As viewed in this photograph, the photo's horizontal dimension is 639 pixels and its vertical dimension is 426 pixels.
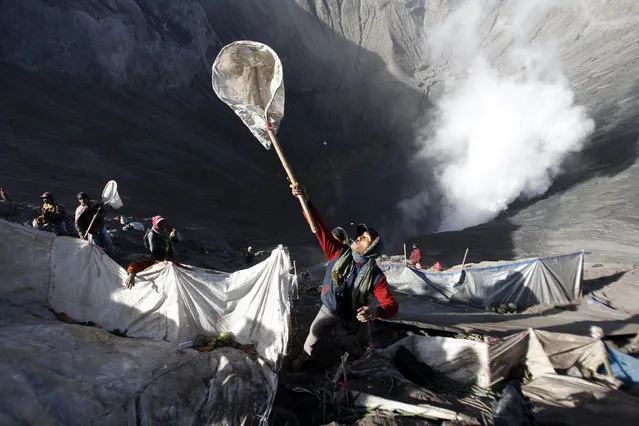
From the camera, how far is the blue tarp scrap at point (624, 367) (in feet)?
10.1

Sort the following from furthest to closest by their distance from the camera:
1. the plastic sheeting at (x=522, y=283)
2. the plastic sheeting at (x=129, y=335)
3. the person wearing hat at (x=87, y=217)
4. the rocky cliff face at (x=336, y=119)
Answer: the rocky cliff face at (x=336, y=119) < the plastic sheeting at (x=522, y=283) < the person wearing hat at (x=87, y=217) < the plastic sheeting at (x=129, y=335)

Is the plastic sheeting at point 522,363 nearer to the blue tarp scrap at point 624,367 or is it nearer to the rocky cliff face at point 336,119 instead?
the blue tarp scrap at point 624,367

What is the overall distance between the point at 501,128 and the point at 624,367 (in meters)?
23.7

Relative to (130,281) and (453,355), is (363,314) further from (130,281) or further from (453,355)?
(130,281)

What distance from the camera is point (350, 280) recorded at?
9.48ft

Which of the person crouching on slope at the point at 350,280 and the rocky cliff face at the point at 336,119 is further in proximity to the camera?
the rocky cliff face at the point at 336,119

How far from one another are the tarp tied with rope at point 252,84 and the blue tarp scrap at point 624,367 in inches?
146

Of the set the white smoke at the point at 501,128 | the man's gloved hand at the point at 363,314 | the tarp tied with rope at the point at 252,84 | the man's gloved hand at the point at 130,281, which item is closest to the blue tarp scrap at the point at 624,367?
the man's gloved hand at the point at 363,314

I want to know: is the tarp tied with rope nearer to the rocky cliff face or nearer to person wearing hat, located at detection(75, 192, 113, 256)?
person wearing hat, located at detection(75, 192, 113, 256)

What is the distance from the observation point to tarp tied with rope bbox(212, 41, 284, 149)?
282cm

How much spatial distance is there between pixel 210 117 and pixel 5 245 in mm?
22850

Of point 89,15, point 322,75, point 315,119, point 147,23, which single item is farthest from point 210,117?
point 322,75

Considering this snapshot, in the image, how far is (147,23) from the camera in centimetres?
2336

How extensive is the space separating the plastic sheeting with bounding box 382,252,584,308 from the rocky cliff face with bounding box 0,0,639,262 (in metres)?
5.52
